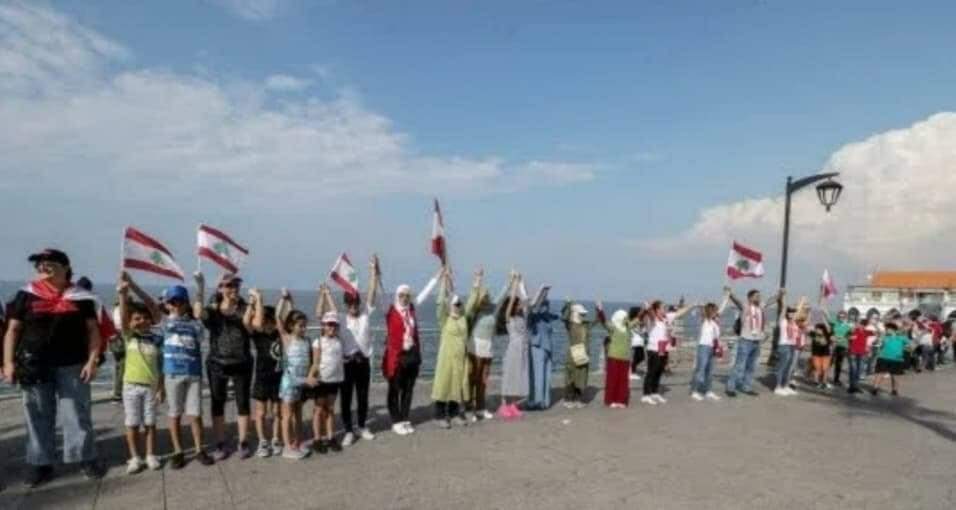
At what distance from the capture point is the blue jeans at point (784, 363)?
44.9ft

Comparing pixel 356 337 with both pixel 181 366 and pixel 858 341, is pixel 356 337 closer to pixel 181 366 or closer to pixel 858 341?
pixel 181 366

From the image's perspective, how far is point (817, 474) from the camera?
759cm

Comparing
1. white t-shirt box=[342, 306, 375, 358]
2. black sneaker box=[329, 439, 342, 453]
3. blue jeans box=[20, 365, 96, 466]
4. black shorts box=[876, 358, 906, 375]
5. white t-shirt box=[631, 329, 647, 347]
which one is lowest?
black sneaker box=[329, 439, 342, 453]

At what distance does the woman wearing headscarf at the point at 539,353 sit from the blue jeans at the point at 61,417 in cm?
611

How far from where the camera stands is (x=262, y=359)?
25.0 feet

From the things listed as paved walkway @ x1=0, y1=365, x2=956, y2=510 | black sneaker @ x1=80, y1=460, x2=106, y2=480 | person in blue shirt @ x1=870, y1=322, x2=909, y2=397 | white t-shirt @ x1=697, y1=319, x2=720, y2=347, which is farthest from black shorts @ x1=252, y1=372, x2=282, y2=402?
person in blue shirt @ x1=870, y1=322, x2=909, y2=397

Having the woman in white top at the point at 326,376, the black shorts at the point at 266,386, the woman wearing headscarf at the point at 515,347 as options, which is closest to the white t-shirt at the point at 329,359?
the woman in white top at the point at 326,376

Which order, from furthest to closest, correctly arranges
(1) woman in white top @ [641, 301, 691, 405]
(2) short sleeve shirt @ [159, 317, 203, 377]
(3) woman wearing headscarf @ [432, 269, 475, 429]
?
1. (1) woman in white top @ [641, 301, 691, 405]
2. (3) woman wearing headscarf @ [432, 269, 475, 429]
3. (2) short sleeve shirt @ [159, 317, 203, 377]

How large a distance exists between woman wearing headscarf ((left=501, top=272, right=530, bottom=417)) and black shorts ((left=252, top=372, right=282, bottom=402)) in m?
3.76

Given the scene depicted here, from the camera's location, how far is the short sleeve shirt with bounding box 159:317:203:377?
7086 millimetres

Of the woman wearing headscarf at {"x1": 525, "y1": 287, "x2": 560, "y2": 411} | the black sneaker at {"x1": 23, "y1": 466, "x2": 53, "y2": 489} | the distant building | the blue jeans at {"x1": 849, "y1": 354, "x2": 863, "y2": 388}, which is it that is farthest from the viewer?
the distant building

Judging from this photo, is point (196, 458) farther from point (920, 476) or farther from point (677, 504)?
point (920, 476)

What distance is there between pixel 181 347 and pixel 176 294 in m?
0.52

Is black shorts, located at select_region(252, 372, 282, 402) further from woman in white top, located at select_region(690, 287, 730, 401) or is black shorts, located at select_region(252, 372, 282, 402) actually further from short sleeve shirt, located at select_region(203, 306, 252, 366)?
woman in white top, located at select_region(690, 287, 730, 401)
